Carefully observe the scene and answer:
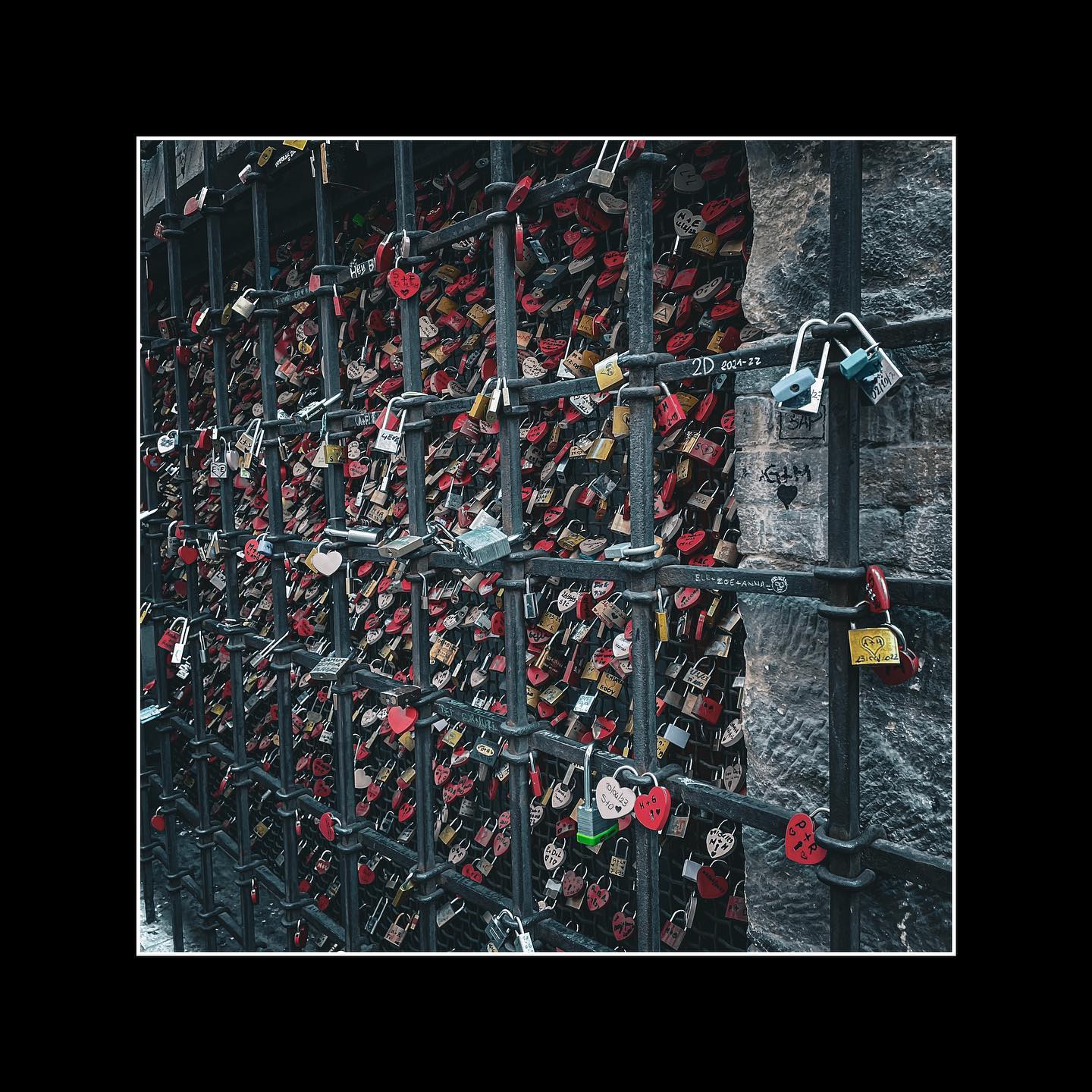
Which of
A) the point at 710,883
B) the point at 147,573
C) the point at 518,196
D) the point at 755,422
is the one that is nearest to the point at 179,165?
the point at 147,573

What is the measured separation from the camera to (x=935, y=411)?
6.39 feet

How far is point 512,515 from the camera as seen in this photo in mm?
2811

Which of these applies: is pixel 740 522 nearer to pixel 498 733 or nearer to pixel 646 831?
pixel 646 831

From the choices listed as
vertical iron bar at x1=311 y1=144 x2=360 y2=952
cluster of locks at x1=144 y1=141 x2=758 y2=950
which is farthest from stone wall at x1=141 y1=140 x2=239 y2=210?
vertical iron bar at x1=311 y1=144 x2=360 y2=952

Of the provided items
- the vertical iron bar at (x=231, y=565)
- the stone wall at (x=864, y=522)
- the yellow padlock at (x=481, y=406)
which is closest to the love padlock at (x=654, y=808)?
the stone wall at (x=864, y=522)

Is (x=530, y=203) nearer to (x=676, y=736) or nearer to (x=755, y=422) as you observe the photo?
(x=755, y=422)

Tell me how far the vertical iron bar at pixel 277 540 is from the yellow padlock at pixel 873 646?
2726mm

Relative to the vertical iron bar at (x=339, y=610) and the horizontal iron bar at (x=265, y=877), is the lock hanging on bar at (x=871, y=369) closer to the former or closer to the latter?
the vertical iron bar at (x=339, y=610)

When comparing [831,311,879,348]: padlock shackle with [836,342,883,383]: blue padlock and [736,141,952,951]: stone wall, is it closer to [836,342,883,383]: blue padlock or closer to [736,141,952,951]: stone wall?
[836,342,883,383]: blue padlock

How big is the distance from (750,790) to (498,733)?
2.88ft

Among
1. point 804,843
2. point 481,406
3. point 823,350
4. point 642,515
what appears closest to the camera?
point 823,350

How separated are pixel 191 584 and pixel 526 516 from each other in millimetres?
2564

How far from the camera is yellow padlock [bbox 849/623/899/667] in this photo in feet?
6.20

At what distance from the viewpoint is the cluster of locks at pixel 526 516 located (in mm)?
2699
